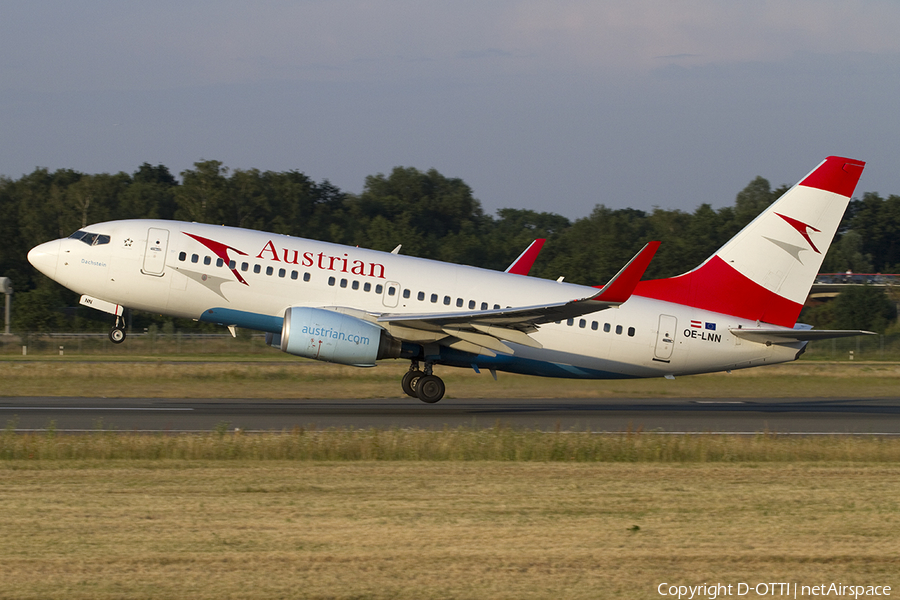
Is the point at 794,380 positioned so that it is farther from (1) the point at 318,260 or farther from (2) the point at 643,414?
(1) the point at 318,260

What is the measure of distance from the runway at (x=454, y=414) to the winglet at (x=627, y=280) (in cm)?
293

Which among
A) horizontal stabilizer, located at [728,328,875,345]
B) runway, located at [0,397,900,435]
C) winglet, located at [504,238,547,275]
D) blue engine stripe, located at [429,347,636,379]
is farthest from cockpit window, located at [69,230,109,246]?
horizontal stabilizer, located at [728,328,875,345]

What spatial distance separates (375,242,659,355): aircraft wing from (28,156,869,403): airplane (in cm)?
5

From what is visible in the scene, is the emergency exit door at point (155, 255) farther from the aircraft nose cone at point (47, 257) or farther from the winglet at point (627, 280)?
the winglet at point (627, 280)

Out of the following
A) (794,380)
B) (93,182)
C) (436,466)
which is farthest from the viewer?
(93,182)

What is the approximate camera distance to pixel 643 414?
A: 24.2 m

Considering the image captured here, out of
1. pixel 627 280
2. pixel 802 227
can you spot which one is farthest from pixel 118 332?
pixel 802 227

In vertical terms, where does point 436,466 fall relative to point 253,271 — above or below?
below

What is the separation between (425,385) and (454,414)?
1183 mm

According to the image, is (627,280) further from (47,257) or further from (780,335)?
(47,257)

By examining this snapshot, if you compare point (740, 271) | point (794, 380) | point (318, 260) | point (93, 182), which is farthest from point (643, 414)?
point (93, 182)

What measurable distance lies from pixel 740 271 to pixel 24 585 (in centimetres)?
2067

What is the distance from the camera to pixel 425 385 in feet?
78.2

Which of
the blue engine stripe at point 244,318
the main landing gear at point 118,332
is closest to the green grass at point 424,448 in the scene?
the blue engine stripe at point 244,318
